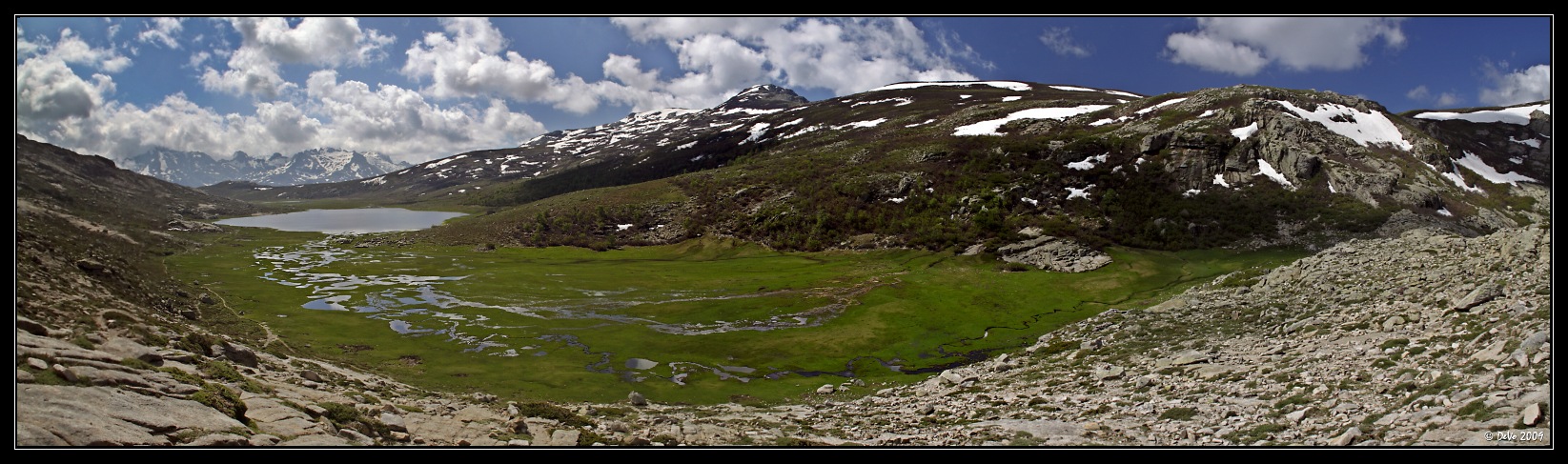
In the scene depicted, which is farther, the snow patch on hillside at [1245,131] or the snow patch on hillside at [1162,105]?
the snow patch on hillside at [1162,105]

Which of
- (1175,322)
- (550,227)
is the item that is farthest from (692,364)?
(550,227)

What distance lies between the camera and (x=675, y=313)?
59344 millimetres

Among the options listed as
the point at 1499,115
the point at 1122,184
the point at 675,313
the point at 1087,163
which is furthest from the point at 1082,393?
the point at 1499,115

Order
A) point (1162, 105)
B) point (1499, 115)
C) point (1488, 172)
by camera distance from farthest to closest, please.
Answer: point (1499, 115)
point (1162, 105)
point (1488, 172)

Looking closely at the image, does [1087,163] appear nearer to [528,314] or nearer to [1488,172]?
[1488,172]

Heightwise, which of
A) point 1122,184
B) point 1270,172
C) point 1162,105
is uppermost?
point 1162,105

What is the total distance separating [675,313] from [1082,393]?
1631 inches

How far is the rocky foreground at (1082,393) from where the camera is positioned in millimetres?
12750

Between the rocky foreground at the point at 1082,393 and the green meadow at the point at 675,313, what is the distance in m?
7.48

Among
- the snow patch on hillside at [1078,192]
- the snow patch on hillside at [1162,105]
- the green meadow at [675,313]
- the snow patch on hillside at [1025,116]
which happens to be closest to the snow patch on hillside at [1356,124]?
the snow patch on hillside at [1162,105]

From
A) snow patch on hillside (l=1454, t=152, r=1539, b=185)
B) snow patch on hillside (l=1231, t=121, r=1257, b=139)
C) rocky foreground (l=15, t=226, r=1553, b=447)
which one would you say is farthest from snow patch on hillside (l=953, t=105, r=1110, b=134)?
rocky foreground (l=15, t=226, r=1553, b=447)

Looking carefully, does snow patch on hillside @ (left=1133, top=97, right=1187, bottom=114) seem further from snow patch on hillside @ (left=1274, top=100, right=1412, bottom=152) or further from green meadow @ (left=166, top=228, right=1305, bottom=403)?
green meadow @ (left=166, top=228, right=1305, bottom=403)

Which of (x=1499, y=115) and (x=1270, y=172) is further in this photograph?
(x=1499, y=115)

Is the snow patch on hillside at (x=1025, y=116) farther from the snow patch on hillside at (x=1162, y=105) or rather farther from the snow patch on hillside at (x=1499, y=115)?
the snow patch on hillside at (x=1499, y=115)
